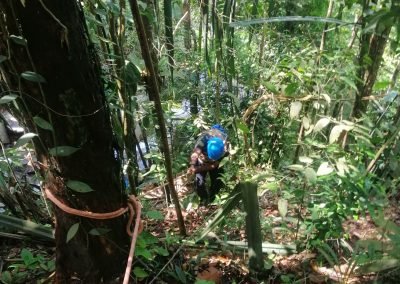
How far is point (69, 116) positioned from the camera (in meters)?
1.06

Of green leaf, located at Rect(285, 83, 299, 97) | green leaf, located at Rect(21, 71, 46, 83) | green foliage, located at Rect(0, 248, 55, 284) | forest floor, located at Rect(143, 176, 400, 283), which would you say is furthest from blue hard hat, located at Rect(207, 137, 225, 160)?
green leaf, located at Rect(21, 71, 46, 83)

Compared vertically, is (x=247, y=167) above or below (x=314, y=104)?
below

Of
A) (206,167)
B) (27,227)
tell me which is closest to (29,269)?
(27,227)

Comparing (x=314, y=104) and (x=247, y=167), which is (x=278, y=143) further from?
(x=314, y=104)

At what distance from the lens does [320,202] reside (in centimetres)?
160

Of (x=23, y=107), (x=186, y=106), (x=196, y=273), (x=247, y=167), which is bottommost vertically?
(x=186, y=106)

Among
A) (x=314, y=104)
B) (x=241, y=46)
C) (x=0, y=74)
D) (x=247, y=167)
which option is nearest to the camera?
(x=0, y=74)

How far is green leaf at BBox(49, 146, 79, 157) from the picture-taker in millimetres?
1070

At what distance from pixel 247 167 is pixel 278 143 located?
1.32 meters

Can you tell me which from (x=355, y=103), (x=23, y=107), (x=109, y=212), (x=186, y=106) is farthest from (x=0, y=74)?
(x=186, y=106)

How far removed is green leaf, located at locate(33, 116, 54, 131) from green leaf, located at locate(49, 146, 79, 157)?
71 millimetres

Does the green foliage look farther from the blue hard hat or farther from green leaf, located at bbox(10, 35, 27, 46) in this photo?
the blue hard hat

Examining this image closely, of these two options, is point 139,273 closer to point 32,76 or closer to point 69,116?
point 69,116

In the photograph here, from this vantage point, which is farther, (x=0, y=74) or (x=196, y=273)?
(x=196, y=273)
